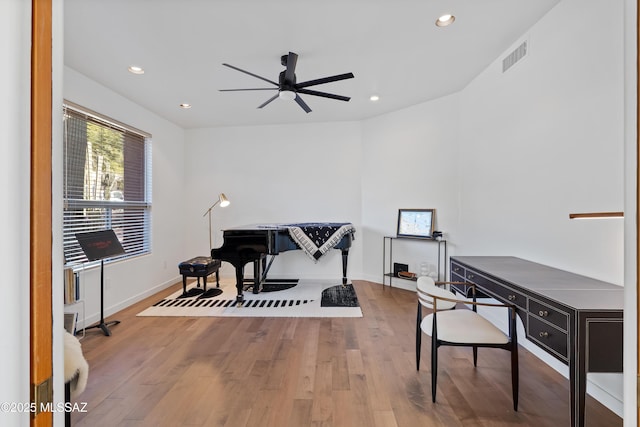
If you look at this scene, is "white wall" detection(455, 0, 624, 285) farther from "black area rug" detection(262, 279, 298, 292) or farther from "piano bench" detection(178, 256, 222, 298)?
"piano bench" detection(178, 256, 222, 298)

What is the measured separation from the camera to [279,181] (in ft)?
16.4

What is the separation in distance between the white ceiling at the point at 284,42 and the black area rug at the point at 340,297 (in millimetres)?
2745

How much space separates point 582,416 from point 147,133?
5096 mm

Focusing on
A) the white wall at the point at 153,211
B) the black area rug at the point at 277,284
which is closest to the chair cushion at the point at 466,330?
the black area rug at the point at 277,284

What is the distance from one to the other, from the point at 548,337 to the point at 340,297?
8.78 feet

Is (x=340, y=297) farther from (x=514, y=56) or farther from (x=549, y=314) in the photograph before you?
(x=514, y=56)

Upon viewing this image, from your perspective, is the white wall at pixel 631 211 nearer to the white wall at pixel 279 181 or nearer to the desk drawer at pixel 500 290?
Answer: the desk drawer at pixel 500 290

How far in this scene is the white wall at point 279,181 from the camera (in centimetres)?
488

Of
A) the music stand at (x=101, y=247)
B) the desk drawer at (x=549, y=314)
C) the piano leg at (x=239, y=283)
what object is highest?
the music stand at (x=101, y=247)

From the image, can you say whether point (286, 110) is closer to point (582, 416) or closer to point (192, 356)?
point (192, 356)

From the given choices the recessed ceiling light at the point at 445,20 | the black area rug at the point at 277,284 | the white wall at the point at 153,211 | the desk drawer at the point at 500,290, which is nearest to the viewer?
the desk drawer at the point at 500,290

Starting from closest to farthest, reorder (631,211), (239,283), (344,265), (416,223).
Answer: (631,211), (239,283), (416,223), (344,265)

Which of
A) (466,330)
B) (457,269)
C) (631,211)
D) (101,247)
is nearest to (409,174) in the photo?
(457,269)

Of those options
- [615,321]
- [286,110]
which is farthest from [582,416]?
[286,110]
